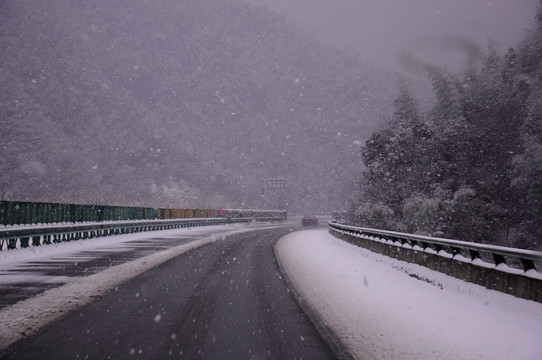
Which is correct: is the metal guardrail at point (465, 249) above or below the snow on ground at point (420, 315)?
above

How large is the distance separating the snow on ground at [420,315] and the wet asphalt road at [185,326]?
53 cm

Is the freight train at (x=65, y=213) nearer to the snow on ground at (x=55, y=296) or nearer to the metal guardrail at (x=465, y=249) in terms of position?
the snow on ground at (x=55, y=296)

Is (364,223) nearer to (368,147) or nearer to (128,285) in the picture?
(368,147)

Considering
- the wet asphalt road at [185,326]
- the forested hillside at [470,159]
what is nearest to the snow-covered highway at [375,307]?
the wet asphalt road at [185,326]

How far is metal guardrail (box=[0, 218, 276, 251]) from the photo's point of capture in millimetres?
15031

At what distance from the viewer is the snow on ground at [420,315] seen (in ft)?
17.0

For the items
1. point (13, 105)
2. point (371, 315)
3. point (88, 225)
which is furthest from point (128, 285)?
point (13, 105)

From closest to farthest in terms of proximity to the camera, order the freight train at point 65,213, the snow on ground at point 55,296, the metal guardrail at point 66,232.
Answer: the snow on ground at point 55,296, the metal guardrail at point 66,232, the freight train at point 65,213

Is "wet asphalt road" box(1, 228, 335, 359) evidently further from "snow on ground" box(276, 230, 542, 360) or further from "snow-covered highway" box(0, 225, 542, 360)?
"snow on ground" box(276, 230, 542, 360)

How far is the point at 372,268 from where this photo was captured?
12641 mm

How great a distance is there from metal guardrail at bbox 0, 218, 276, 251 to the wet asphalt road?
7.78 metres

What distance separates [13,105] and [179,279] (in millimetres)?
124805

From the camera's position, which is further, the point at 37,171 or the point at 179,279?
the point at 37,171

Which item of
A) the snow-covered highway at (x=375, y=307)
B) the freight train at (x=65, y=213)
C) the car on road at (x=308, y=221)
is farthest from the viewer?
the car on road at (x=308, y=221)
